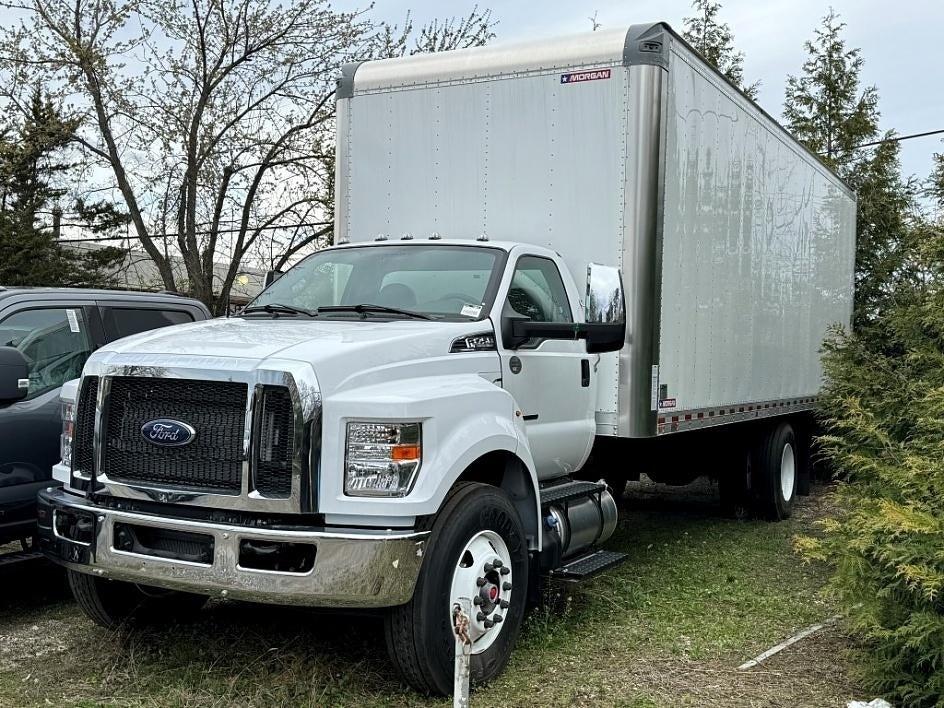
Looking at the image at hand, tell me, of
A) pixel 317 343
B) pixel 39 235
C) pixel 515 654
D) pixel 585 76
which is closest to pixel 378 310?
pixel 317 343

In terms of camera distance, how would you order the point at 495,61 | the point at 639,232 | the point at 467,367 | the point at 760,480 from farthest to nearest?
the point at 760,480, the point at 495,61, the point at 639,232, the point at 467,367

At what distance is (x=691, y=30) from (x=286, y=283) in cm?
1902

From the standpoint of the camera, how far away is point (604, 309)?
543 centimetres

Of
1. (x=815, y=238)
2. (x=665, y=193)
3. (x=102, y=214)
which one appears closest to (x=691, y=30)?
(x=815, y=238)

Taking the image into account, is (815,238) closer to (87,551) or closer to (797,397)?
(797,397)

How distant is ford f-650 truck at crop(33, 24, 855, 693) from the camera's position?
430 cm

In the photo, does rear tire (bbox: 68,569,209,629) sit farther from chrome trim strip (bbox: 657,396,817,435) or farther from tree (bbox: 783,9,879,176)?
tree (bbox: 783,9,879,176)

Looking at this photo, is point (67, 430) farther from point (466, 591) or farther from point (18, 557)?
A: point (466, 591)

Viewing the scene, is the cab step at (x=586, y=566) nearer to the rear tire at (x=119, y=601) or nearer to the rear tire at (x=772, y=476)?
the rear tire at (x=119, y=601)

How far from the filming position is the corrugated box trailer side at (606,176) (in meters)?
6.55

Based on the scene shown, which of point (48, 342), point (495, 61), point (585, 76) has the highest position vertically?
point (495, 61)

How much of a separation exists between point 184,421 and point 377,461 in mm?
898

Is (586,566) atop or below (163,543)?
below

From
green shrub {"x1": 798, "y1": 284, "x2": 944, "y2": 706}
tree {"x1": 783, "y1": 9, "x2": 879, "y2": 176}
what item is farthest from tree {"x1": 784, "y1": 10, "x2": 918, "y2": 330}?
green shrub {"x1": 798, "y1": 284, "x2": 944, "y2": 706}
